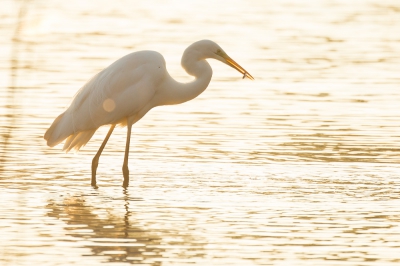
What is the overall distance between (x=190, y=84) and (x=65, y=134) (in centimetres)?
149

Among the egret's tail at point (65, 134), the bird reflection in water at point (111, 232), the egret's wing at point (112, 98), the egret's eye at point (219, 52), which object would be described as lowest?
the bird reflection in water at point (111, 232)

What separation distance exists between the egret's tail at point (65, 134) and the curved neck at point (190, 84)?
93 cm

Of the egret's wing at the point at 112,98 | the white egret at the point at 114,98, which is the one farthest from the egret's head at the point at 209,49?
the egret's wing at the point at 112,98

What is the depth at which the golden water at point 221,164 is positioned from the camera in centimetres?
743

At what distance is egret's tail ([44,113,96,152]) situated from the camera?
10.6m

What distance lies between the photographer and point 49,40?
21.4 m

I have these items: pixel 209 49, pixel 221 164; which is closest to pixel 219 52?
pixel 209 49

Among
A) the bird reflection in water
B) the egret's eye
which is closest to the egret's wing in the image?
the egret's eye

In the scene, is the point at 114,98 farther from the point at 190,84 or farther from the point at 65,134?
the point at 190,84

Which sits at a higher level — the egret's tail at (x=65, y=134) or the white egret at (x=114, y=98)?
the white egret at (x=114, y=98)

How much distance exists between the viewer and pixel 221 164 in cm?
1098

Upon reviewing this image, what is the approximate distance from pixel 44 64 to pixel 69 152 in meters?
6.45

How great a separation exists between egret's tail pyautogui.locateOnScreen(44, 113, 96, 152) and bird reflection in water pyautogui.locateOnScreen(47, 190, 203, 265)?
4.07 feet

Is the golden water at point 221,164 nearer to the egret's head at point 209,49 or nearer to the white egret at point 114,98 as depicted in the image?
the white egret at point 114,98
